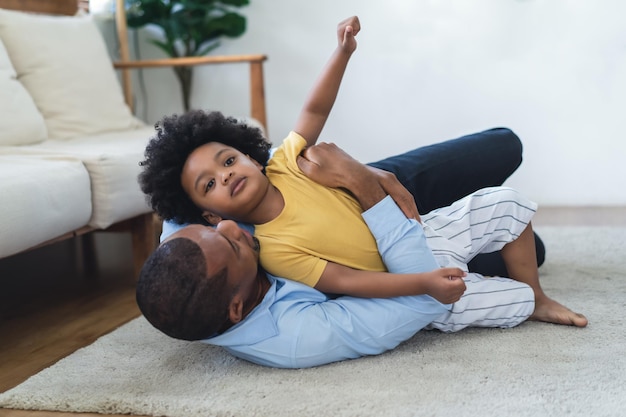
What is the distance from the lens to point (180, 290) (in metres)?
1.23

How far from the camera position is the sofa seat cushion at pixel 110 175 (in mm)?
1929

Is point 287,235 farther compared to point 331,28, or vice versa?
point 331,28

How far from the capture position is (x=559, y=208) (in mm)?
3170

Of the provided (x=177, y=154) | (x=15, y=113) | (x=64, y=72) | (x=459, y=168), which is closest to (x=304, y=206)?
(x=177, y=154)

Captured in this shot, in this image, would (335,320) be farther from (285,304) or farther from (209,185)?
(209,185)

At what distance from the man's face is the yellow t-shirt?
5cm

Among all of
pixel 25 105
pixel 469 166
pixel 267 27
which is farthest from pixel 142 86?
pixel 469 166

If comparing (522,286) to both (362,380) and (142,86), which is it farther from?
(142,86)

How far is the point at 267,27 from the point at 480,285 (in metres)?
2.38

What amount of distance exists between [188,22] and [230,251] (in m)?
2.37

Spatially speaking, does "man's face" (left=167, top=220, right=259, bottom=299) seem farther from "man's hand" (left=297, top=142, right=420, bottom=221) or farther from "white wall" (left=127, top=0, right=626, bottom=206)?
"white wall" (left=127, top=0, right=626, bottom=206)

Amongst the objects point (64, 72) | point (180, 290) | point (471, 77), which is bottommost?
point (180, 290)

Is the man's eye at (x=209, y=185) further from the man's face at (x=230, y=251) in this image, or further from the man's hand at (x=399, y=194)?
the man's hand at (x=399, y=194)

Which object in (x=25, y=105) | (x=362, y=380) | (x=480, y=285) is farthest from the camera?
(x=25, y=105)
